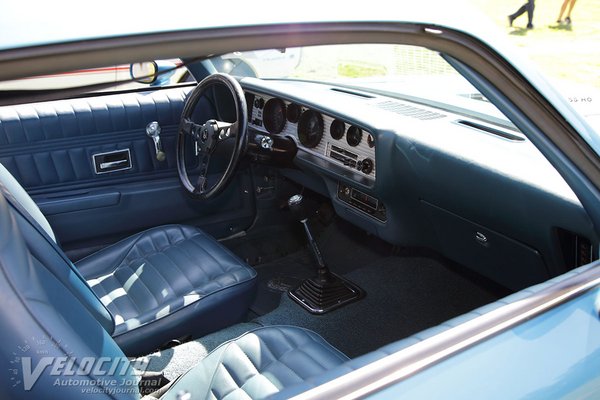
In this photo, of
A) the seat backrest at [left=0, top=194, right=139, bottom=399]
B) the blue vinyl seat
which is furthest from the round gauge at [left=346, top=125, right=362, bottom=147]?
the seat backrest at [left=0, top=194, right=139, bottom=399]

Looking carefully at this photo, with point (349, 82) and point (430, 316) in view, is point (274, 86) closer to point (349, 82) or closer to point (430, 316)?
point (349, 82)

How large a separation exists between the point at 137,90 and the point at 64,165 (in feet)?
1.78

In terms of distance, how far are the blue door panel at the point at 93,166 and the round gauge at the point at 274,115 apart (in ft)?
1.02

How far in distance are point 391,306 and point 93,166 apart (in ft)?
5.20

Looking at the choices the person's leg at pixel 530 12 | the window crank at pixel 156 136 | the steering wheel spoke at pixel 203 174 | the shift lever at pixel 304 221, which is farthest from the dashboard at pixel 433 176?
the person's leg at pixel 530 12

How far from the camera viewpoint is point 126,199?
112 inches

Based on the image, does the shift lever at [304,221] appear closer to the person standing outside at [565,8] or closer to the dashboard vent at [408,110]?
the dashboard vent at [408,110]

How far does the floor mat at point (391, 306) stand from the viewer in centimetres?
260

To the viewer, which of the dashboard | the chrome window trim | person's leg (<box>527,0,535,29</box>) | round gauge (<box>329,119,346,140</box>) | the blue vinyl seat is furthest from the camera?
person's leg (<box>527,0,535,29</box>)

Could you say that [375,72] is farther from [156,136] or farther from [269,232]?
[156,136]

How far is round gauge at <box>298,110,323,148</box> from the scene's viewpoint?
2742 mm

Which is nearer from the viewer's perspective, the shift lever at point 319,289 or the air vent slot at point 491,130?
the air vent slot at point 491,130

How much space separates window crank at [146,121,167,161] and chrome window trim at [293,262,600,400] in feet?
7.02

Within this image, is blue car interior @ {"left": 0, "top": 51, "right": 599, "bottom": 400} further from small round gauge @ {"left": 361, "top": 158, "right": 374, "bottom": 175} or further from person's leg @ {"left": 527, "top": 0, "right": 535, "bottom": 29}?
person's leg @ {"left": 527, "top": 0, "right": 535, "bottom": 29}
